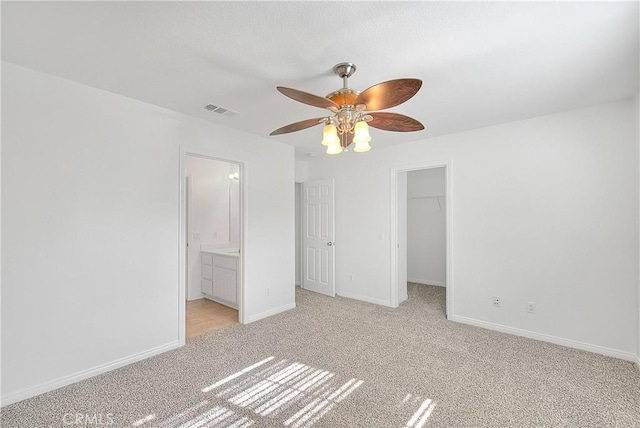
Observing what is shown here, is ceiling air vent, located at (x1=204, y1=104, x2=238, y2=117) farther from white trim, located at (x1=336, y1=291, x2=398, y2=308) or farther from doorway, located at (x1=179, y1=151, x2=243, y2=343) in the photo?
white trim, located at (x1=336, y1=291, x2=398, y2=308)

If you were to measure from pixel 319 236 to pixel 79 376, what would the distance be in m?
3.53

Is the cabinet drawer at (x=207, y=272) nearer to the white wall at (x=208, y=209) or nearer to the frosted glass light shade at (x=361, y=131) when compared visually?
the white wall at (x=208, y=209)

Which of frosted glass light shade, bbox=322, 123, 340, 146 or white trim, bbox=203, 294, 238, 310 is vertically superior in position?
frosted glass light shade, bbox=322, 123, 340, 146

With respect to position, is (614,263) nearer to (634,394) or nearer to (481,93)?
(634,394)

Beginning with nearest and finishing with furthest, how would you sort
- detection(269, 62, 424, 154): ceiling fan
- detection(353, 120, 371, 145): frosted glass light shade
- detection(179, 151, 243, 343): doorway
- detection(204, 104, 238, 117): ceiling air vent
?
detection(269, 62, 424, 154): ceiling fan < detection(353, 120, 371, 145): frosted glass light shade < detection(204, 104, 238, 117): ceiling air vent < detection(179, 151, 243, 343): doorway

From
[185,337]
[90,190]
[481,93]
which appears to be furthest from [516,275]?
[90,190]

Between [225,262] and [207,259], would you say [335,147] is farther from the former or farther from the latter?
[207,259]

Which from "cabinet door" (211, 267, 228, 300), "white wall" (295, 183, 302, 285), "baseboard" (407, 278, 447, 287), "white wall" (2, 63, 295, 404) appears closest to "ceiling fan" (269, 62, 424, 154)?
"white wall" (2, 63, 295, 404)

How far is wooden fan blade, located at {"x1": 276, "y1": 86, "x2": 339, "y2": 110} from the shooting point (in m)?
1.66

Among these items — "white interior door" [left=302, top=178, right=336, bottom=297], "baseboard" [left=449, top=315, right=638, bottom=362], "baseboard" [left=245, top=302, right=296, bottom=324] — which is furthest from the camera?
"white interior door" [left=302, top=178, right=336, bottom=297]

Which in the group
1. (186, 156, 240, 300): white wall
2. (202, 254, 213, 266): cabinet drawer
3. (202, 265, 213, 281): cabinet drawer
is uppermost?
(186, 156, 240, 300): white wall

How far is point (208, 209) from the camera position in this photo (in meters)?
5.04

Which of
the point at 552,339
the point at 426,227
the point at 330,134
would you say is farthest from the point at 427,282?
the point at 330,134

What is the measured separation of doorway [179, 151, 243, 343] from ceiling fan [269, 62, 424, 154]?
200 centimetres
